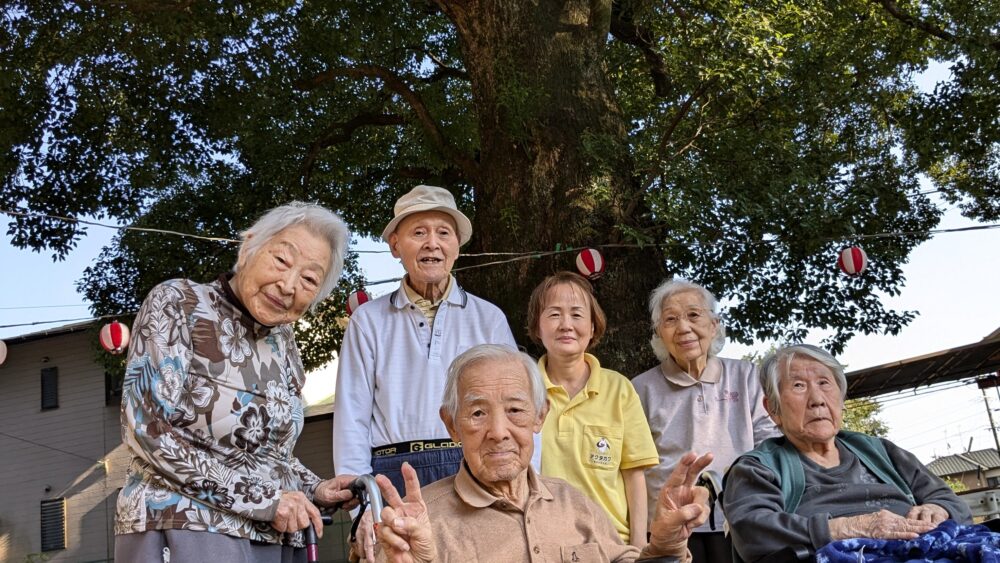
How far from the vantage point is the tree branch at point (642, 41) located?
945 cm

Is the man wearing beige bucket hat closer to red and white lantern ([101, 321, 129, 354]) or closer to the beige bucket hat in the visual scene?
the beige bucket hat

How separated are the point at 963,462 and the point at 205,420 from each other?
46957 mm

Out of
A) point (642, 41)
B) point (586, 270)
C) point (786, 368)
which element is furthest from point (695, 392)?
point (642, 41)

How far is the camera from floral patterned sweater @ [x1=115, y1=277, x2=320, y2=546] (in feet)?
7.59

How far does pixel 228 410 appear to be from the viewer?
2.45 m

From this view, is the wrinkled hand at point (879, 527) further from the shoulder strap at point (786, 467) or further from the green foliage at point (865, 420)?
the green foliage at point (865, 420)

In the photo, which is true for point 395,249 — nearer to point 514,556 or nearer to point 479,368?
point 479,368

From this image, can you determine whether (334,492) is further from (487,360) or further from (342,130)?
(342,130)

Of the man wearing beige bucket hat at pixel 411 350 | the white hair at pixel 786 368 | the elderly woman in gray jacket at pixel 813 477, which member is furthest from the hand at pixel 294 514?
the white hair at pixel 786 368

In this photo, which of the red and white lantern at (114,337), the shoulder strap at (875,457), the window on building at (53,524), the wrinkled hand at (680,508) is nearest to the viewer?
→ the wrinkled hand at (680,508)

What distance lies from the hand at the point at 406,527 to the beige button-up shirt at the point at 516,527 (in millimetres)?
353

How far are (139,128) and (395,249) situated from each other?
7100 mm

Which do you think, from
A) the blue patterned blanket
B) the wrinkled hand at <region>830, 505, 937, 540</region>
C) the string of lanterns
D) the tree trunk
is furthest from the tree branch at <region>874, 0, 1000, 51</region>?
the blue patterned blanket

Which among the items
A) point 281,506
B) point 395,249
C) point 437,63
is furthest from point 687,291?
point 437,63
